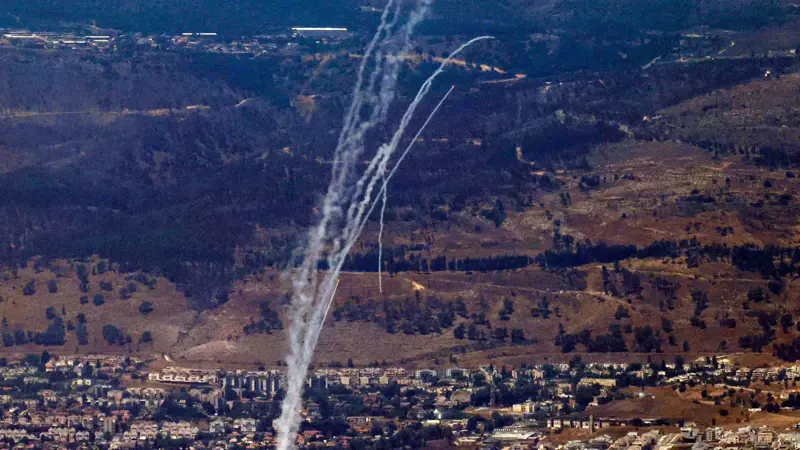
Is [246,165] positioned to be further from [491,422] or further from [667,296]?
[491,422]

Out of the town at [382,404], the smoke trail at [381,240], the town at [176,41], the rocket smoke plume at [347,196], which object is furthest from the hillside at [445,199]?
the town at [382,404]

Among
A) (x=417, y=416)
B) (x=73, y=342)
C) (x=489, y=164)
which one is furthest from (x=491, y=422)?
(x=489, y=164)

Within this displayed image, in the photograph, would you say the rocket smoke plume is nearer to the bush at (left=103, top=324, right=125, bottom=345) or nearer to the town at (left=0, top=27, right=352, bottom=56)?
the town at (left=0, top=27, right=352, bottom=56)

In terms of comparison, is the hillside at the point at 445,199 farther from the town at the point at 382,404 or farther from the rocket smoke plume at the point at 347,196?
the town at the point at 382,404

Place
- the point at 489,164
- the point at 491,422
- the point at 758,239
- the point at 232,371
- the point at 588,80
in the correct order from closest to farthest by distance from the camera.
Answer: the point at 491,422, the point at 232,371, the point at 758,239, the point at 489,164, the point at 588,80

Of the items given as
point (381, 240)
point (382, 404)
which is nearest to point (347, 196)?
point (381, 240)
